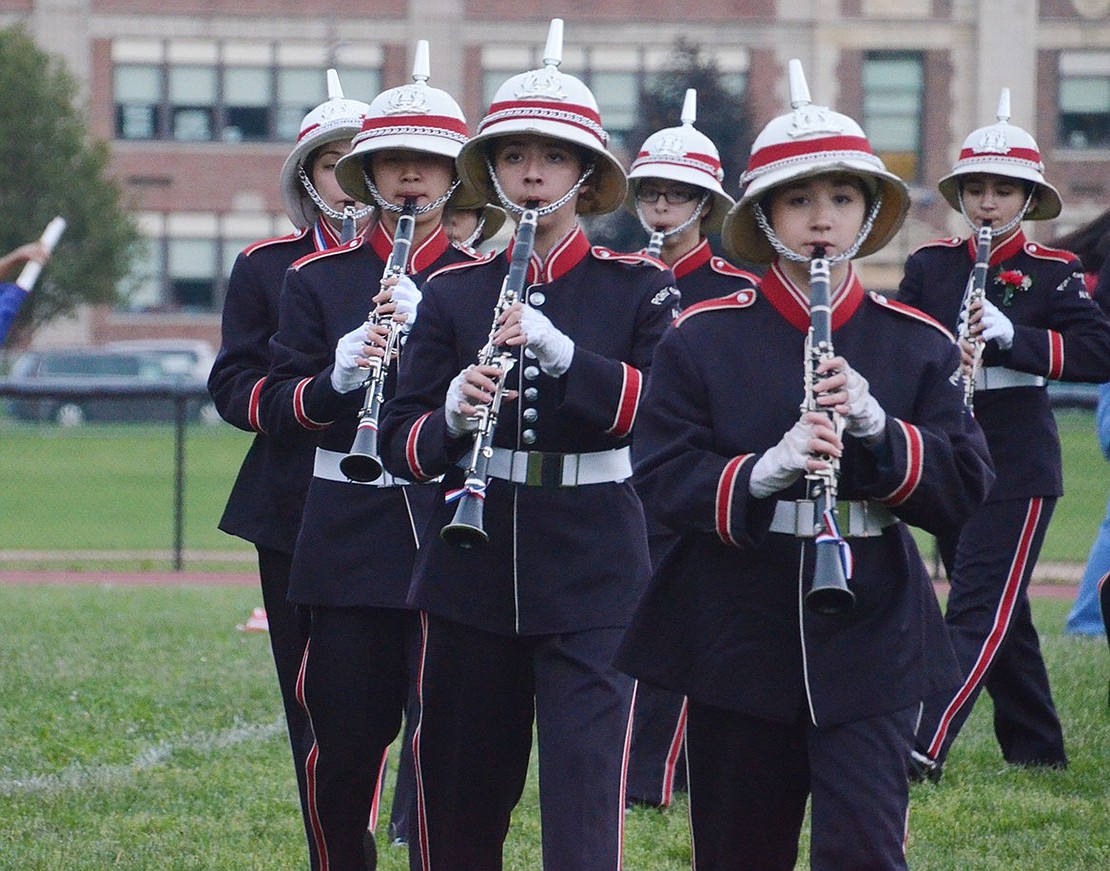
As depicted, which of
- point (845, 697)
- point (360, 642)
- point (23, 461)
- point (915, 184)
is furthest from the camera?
point (915, 184)

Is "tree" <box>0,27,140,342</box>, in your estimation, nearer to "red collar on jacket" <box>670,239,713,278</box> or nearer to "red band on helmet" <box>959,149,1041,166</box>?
"red collar on jacket" <box>670,239,713,278</box>

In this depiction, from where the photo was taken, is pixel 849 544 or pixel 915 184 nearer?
pixel 849 544

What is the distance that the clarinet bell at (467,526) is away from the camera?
14.6 ft

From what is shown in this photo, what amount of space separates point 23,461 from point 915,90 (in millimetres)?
25484

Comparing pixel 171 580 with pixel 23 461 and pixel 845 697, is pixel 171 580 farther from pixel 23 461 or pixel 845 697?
pixel 845 697

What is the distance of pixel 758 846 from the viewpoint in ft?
13.8

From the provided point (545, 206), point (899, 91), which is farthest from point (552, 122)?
point (899, 91)

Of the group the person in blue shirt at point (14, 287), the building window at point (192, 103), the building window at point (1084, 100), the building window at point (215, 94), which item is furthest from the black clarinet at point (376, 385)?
the building window at point (1084, 100)

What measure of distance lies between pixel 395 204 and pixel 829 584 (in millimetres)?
2082

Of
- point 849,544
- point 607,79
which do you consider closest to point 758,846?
point 849,544

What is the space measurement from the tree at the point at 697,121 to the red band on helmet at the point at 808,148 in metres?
30.4

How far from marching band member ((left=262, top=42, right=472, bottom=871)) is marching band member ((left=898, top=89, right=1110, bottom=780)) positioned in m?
2.33

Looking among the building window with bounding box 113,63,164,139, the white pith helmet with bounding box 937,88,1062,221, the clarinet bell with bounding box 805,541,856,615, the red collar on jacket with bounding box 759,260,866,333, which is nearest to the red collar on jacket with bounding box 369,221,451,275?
the red collar on jacket with bounding box 759,260,866,333

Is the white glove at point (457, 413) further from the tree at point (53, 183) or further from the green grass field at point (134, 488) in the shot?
the tree at point (53, 183)
